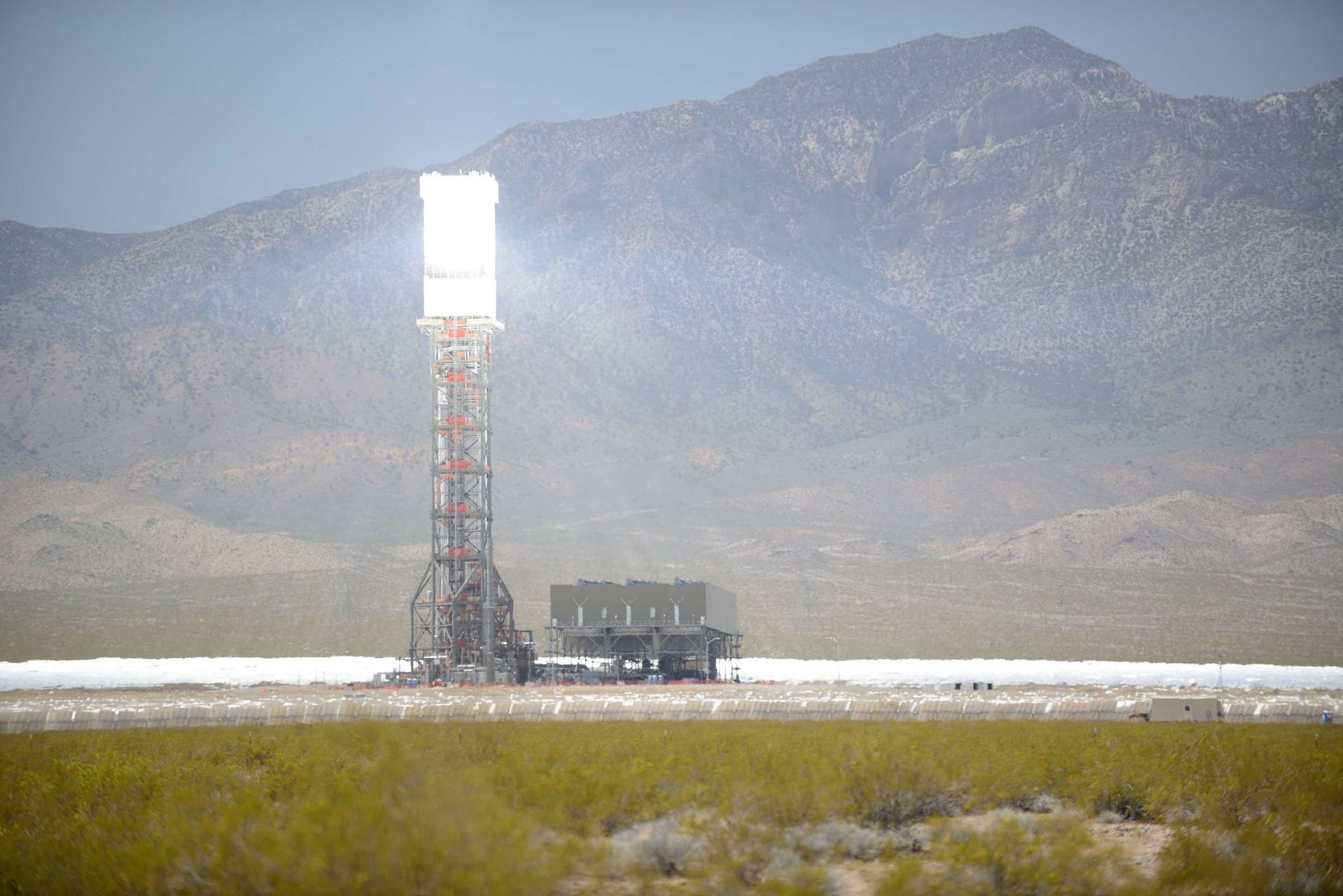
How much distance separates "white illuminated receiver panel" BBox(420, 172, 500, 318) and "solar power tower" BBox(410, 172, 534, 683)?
5cm

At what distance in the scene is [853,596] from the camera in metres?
158

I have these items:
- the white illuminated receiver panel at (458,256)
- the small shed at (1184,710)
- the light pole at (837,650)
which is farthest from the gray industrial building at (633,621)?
the light pole at (837,650)

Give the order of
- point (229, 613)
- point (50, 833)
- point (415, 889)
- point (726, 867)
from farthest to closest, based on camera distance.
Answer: point (229, 613) → point (50, 833) → point (726, 867) → point (415, 889)

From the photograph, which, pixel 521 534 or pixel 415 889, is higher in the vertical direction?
pixel 521 534

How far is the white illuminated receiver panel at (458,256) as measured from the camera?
257 feet

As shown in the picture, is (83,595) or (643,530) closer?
(83,595)

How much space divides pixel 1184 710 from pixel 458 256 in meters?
48.1

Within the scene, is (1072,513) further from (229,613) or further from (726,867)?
(726,867)

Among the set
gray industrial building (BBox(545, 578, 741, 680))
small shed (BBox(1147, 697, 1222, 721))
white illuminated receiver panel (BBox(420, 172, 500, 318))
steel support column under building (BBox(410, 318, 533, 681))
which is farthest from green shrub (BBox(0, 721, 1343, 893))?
white illuminated receiver panel (BBox(420, 172, 500, 318))

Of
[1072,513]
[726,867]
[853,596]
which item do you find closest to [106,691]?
[726,867]

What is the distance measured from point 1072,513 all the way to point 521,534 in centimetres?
8050

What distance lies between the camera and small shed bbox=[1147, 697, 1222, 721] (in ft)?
155

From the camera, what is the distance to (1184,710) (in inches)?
1874

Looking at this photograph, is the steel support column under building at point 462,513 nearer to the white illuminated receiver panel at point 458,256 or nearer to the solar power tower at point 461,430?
the solar power tower at point 461,430
